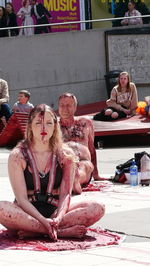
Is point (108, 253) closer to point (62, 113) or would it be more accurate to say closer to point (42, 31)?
point (62, 113)

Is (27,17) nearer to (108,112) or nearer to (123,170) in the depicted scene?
(108,112)

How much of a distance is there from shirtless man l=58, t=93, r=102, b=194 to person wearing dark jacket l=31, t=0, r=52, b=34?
443 inches

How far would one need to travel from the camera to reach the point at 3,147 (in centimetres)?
1798

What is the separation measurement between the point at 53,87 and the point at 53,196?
15.1 metres

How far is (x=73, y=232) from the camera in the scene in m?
8.17

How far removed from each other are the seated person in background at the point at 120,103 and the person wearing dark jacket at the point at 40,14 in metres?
4.93

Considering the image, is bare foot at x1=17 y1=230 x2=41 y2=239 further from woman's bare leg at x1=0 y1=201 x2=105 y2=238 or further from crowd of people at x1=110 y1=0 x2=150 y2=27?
crowd of people at x1=110 y1=0 x2=150 y2=27

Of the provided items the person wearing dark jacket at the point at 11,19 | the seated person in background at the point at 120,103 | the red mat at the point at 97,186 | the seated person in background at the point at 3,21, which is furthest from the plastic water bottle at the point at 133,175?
the person wearing dark jacket at the point at 11,19

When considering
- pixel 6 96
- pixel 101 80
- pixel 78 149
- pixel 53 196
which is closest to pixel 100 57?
pixel 101 80

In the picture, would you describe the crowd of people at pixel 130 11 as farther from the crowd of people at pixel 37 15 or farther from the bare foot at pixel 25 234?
the bare foot at pixel 25 234

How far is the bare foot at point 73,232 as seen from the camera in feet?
26.8

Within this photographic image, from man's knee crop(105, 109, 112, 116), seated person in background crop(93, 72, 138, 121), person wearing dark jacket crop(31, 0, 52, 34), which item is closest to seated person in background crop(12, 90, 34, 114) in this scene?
seated person in background crop(93, 72, 138, 121)

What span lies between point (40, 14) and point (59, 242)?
1538cm

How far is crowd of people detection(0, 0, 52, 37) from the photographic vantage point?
22.0 metres
